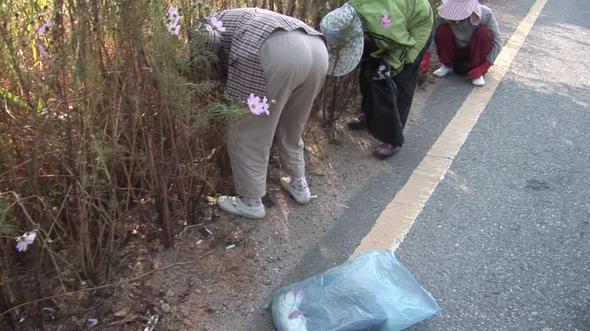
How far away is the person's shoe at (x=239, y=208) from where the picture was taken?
2885 millimetres

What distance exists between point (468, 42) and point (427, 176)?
1956mm

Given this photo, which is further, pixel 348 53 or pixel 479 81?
pixel 479 81

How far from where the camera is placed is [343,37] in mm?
3172

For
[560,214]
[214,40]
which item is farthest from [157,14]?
[560,214]

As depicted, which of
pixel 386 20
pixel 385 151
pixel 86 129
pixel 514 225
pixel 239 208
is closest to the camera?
pixel 86 129

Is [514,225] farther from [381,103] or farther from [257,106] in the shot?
[257,106]

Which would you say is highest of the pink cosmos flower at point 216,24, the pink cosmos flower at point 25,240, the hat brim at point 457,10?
the pink cosmos flower at point 216,24

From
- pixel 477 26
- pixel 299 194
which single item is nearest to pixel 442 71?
pixel 477 26

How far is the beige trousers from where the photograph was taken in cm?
246

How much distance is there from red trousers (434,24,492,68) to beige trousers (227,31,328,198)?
254 centimetres

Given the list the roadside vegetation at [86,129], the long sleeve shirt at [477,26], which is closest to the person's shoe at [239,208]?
the roadside vegetation at [86,129]

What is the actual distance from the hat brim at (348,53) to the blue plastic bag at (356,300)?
1167 millimetres

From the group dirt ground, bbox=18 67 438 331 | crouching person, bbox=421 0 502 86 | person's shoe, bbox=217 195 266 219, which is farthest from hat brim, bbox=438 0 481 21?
person's shoe, bbox=217 195 266 219

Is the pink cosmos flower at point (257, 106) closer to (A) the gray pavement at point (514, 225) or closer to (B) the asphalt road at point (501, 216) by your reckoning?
(B) the asphalt road at point (501, 216)
